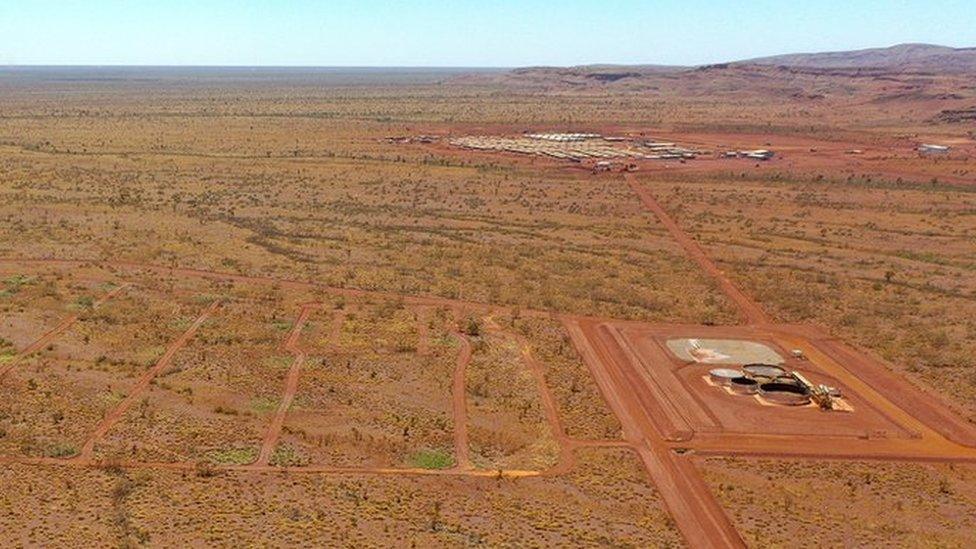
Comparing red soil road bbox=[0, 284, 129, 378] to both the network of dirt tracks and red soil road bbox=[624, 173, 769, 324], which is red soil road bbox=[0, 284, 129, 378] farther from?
red soil road bbox=[624, 173, 769, 324]

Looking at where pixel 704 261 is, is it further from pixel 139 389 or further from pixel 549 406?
pixel 139 389

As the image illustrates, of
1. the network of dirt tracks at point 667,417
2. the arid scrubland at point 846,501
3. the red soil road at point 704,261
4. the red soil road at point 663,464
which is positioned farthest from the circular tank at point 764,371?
the red soil road at point 704,261

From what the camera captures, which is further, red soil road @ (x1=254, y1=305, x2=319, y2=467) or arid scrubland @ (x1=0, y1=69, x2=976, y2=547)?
red soil road @ (x1=254, y1=305, x2=319, y2=467)

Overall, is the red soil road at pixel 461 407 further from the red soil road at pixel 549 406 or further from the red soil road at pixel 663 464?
the red soil road at pixel 663 464

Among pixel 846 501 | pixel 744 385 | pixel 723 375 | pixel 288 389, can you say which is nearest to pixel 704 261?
pixel 723 375

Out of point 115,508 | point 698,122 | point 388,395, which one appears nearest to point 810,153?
point 698,122

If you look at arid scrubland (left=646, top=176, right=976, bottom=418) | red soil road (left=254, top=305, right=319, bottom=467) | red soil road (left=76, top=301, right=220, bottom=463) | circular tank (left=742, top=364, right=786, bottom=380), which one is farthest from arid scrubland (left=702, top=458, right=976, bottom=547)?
red soil road (left=76, top=301, right=220, bottom=463)
